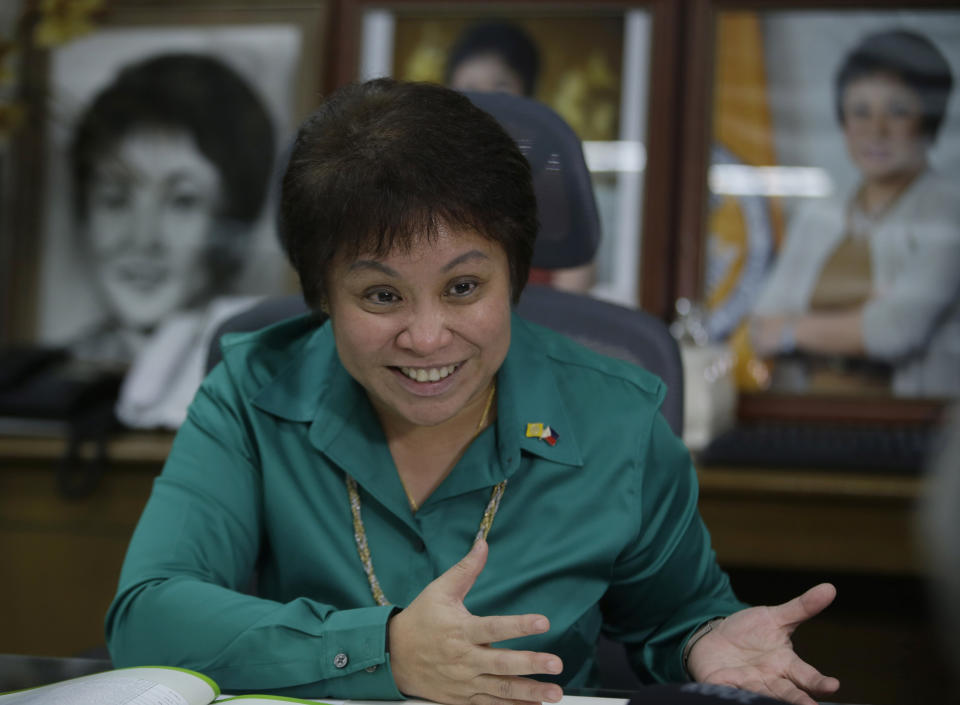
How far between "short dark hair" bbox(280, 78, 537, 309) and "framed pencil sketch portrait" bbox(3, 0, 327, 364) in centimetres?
161

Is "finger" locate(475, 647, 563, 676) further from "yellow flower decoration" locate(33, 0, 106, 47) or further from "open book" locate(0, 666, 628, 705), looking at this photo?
"yellow flower decoration" locate(33, 0, 106, 47)

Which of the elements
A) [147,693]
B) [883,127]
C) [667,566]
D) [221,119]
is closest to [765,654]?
[667,566]

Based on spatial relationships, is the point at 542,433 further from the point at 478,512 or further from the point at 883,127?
the point at 883,127

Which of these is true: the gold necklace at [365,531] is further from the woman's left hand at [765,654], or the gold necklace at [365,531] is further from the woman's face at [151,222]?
the woman's face at [151,222]

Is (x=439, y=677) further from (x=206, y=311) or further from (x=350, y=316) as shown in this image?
(x=206, y=311)

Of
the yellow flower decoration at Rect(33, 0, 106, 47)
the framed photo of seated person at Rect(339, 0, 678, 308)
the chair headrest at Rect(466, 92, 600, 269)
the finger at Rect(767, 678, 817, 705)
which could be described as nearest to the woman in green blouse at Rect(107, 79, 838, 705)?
the finger at Rect(767, 678, 817, 705)

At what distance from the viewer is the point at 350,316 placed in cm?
104

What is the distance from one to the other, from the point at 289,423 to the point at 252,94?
171cm

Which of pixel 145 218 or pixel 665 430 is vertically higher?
pixel 145 218

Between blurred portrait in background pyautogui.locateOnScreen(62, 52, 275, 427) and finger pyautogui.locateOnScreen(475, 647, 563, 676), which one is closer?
finger pyautogui.locateOnScreen(475, 647, 563, 676)

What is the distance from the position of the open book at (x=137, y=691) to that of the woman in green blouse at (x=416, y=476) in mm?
78

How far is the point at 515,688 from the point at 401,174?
0.47 meters

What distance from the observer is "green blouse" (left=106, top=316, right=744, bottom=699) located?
109 centimetres

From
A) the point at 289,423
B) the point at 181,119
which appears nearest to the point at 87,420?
the point at 181,119
